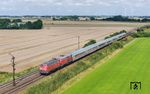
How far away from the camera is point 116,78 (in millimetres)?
63562

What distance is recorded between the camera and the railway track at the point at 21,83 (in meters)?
52.2

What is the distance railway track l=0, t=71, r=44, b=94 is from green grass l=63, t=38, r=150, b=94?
7.87 meters

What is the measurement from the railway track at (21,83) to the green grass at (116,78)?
25.8ft

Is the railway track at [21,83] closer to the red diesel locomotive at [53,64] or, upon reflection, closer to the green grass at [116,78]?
the red diesel locomotive at [53,64]

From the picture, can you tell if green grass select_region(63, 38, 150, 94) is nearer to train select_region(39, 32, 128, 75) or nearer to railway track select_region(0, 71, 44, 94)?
train select_region(39, 32, 128, 75)

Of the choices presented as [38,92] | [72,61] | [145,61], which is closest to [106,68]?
[72,61]

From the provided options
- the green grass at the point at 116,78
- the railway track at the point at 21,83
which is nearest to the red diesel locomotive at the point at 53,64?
the railway track at the point at 21,83

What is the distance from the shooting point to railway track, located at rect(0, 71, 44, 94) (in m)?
52.2

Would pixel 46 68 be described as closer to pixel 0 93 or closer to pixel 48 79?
pixel 48 79

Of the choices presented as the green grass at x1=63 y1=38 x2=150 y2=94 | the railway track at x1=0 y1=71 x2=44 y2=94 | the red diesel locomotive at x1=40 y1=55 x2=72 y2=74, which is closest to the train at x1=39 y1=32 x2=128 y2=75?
the red diesel locomotive at x1=40 y1=55 x2=72 y2=74

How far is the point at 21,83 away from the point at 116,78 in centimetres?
1823

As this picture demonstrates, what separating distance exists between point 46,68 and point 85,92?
47.5 ft

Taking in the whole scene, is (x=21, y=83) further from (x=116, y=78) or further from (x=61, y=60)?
(x=116, y=78)

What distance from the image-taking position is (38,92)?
49000 mm
